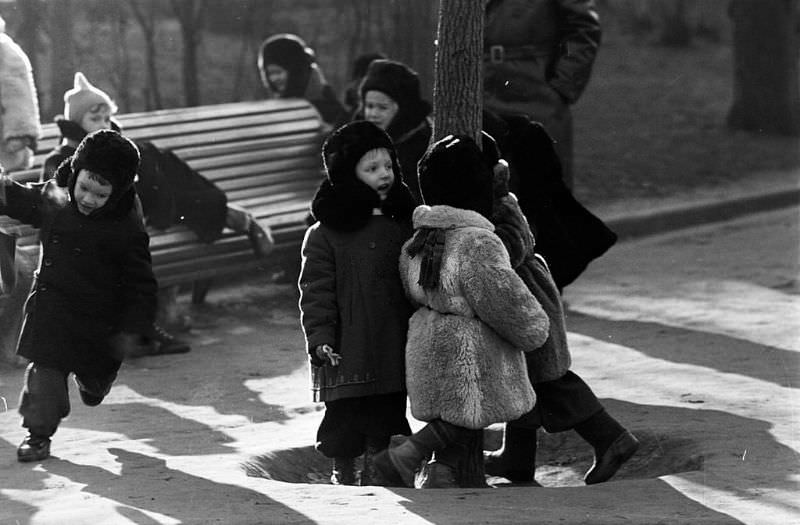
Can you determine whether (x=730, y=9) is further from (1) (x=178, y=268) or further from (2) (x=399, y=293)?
(2) (x=399, y=293)

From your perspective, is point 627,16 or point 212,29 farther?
point 627,16

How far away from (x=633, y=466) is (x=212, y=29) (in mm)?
12223

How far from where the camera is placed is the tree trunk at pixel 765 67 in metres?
16.7

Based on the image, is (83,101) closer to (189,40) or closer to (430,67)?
(430,67)

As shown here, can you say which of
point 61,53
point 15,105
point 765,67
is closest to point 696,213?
point 765,67

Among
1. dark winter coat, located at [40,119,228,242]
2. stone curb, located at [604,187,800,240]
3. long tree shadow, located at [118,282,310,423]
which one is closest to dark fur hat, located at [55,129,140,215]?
long tree shadow, located at [118,282,310,423]

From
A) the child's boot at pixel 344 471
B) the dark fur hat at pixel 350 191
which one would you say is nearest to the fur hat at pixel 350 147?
the dark fur hat at pixel 350 191

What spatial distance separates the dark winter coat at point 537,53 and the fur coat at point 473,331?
3.27 m

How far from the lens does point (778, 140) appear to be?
16.9 m

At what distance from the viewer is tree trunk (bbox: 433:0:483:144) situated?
620cm

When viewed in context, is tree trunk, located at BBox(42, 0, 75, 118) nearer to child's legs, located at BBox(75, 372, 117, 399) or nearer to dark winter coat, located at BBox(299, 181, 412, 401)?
child's legs, located at BBox(75, 372, 117, 399)

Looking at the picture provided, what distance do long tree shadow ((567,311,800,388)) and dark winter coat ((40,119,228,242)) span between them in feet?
6.52

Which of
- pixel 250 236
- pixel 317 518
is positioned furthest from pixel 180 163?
pixel 317 518

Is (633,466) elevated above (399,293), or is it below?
below
